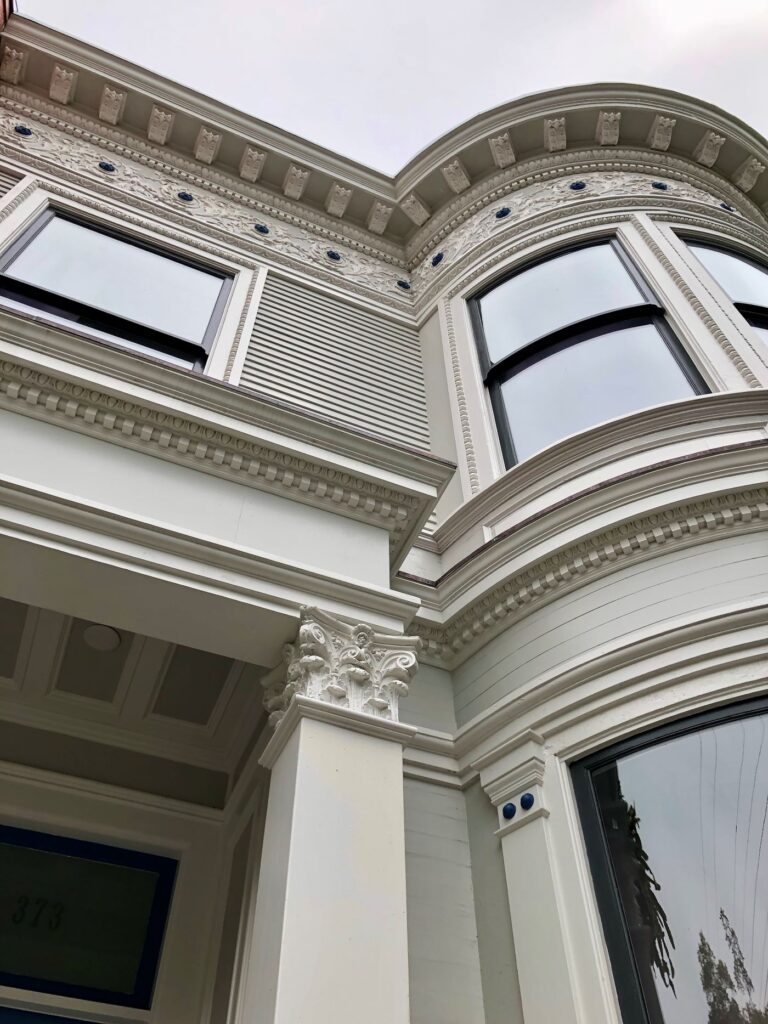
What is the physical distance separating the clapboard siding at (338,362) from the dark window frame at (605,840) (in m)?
3.65

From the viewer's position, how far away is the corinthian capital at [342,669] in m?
3.68

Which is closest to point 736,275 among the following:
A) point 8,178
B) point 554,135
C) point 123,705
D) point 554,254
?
point 554,254

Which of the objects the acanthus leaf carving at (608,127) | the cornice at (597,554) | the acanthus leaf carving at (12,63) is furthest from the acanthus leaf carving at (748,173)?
the acanthus leaf carving at (12,63)

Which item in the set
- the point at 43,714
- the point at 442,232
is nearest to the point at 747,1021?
the point at 43,714

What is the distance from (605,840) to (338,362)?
16.6ft

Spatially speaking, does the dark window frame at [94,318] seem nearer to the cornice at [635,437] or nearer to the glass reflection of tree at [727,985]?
the cornice at [635,437]

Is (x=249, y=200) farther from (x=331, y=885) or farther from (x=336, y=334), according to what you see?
(x=331, y=885)

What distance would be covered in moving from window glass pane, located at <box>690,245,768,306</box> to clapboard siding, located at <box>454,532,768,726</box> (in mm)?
3628

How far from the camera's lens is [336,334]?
8.14 m

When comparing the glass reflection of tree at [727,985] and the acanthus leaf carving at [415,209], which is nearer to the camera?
the glass reflection of tree at [727,985]

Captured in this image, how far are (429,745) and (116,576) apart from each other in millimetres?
2144

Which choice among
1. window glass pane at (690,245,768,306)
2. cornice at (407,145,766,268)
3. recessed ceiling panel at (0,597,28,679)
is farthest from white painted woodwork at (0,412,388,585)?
cornice at (407,145,766,268)

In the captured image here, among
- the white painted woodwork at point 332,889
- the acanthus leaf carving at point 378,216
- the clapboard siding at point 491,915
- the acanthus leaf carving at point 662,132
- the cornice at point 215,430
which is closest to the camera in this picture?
the white painted woodwork at point 332,889

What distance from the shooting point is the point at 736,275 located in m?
7.68
